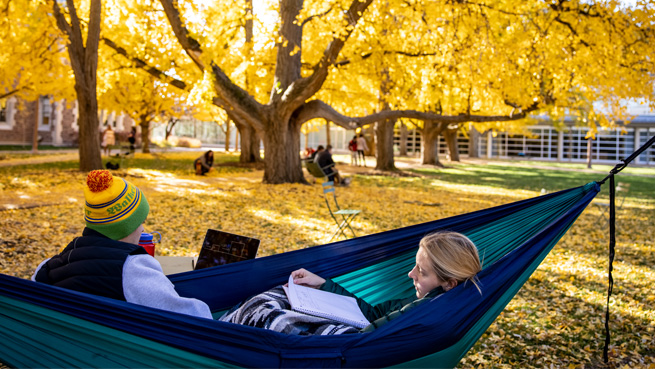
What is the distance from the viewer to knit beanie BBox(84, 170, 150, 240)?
6.56 ft

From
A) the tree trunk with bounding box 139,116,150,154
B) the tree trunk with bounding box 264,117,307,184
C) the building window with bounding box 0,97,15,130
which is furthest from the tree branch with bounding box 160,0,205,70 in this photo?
the building window with bounding box 0,97,15,130

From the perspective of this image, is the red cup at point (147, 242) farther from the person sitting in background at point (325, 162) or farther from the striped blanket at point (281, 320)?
the person sitting in background at point (325, 162)

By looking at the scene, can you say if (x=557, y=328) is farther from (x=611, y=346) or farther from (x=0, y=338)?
(x=0, y=338)

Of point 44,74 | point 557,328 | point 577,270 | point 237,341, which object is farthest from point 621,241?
point 44,74

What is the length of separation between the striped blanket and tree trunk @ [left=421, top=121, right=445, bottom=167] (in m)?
20.4

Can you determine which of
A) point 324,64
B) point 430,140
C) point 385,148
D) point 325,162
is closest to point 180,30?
point 324,64

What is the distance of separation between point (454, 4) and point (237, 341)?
350 inches

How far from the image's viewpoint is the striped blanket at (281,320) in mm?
2115

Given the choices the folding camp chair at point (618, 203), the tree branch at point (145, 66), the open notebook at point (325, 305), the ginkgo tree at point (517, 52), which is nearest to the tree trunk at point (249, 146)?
the ginkgo tree at point (517, 52)

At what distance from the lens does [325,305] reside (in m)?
2.38

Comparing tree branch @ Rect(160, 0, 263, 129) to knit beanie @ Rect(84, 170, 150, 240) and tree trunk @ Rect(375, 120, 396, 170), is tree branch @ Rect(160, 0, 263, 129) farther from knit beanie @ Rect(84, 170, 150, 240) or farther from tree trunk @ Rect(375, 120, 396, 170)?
knit beanie @ Rect(84, 170, 150, 240)

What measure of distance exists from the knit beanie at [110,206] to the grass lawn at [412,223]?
2.08 m

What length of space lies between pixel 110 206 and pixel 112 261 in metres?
0.21

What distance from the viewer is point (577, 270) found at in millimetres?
5590
